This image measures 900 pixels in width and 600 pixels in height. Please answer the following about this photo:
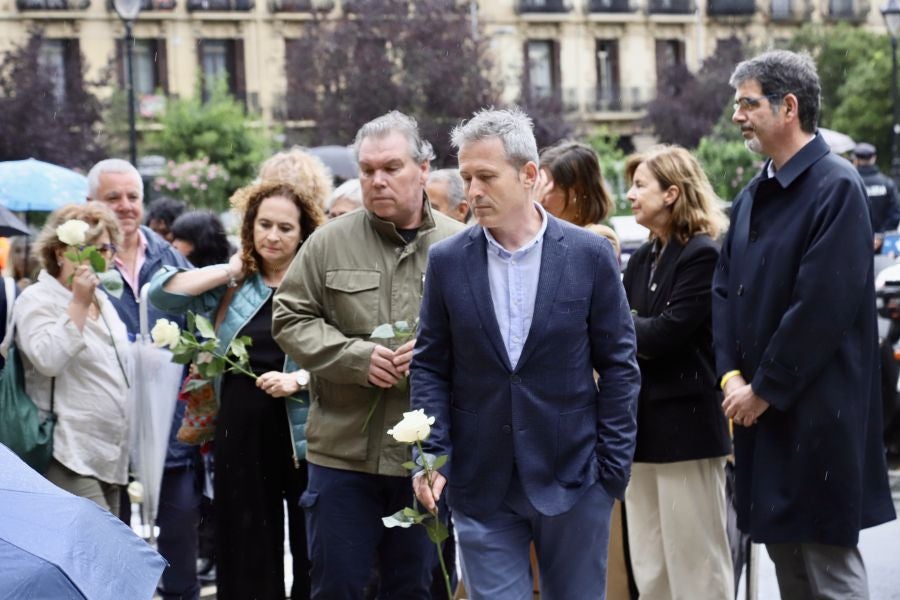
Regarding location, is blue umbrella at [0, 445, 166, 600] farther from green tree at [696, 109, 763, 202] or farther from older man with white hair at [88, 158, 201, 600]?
green tree at [696, 109, 763, 202]

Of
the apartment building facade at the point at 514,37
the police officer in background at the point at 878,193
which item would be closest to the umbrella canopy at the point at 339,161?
the police officer in background at the point at 878,193

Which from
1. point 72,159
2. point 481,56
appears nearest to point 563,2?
point 481,56

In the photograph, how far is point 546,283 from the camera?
15.5 feet

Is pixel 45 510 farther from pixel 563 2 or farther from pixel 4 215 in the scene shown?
pixel 563 2

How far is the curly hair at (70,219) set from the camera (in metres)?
6.71

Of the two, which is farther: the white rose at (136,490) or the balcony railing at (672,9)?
the balcony railing at (672,9)

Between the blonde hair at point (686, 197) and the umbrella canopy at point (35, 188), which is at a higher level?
the umbrella canopy at point (35, 188)

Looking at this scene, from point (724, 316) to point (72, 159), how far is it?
4245cm

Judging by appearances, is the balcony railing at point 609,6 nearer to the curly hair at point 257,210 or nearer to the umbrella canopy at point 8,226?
the umbrella canopy at point 8,226

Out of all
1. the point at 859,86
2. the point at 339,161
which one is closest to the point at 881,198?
the point at 339,161

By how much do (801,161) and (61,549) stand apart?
3.13 meters

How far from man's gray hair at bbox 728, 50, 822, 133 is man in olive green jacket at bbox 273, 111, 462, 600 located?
1.26 m

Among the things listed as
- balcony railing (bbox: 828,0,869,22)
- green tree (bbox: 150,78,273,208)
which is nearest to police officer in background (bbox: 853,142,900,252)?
green tree (bbox: 150,78,273,208)

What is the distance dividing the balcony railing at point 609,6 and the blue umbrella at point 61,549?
65727mm
